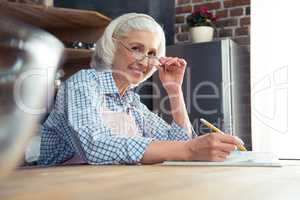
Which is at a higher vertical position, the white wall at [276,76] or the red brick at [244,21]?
the red brick at [244,21]

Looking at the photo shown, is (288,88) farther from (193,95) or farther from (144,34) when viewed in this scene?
(144,34)

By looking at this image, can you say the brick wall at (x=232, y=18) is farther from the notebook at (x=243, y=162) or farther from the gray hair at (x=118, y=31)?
the notebook at (x=243, y=162)

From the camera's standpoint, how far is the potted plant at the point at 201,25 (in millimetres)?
3133

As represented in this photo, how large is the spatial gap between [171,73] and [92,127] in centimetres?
61

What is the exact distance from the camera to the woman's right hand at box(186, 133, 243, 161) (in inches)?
40.6

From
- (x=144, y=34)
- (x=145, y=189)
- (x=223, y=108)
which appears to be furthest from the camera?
(x=223, y=108)

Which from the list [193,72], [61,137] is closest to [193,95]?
[193,72]

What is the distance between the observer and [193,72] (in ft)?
10.2

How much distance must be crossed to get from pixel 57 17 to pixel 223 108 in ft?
4.23

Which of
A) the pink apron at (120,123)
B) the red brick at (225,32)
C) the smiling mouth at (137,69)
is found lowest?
the pink apron at (120,123)

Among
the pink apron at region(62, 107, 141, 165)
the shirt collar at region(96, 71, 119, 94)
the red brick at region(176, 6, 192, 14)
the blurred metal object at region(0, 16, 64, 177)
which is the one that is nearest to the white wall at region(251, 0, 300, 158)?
the red brick at region(176, 6, 192, 14)

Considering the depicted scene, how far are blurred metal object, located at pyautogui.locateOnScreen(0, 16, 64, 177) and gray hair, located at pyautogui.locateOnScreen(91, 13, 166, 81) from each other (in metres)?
1.26

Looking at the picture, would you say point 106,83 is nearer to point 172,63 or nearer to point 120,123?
point 120,123

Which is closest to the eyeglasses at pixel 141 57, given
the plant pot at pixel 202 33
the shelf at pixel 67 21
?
the shelf at pixel 67 21
